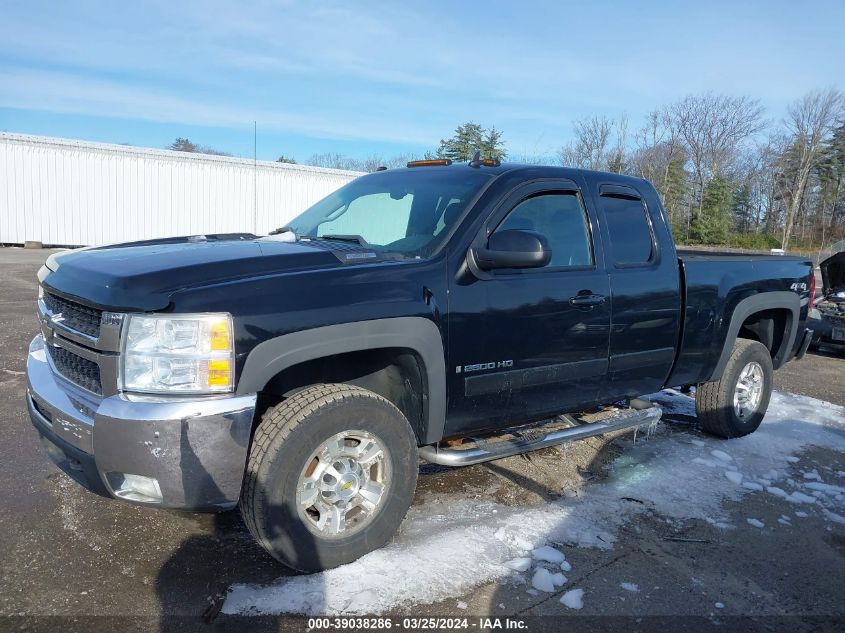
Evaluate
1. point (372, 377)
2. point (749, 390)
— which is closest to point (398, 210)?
point (372, 377)

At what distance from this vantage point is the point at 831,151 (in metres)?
50.8

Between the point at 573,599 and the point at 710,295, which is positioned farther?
the point at 710,295

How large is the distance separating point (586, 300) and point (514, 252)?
0.77 m

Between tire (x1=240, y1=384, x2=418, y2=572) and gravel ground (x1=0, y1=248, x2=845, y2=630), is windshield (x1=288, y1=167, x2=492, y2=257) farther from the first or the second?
gravel ground (x1=0, y1=248, x2=845, y2=630)

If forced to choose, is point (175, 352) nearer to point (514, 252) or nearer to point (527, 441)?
point (514, 252)

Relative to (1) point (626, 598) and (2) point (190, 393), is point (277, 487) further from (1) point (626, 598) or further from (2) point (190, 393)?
(1) point (626, 598)

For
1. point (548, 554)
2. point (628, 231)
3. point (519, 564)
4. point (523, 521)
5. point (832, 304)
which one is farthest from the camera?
point (832, 304)

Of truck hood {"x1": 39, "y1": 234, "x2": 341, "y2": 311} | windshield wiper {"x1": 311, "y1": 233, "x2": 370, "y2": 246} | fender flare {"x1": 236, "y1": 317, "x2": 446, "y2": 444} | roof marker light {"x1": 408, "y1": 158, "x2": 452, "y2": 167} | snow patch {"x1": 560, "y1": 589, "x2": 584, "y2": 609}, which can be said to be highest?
roof marker light {"x1": 408, "y1": 158, "x2": 452, "y2": 167}

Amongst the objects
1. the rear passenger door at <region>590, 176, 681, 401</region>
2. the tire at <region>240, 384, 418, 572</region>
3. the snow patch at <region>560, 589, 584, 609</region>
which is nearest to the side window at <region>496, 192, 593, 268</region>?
the rear passenger door at <region>590, 176, 681, 401</region>

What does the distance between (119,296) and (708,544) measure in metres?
3.20

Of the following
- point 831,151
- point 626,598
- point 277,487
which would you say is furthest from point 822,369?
point 831,151

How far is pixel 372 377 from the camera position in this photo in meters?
3.51

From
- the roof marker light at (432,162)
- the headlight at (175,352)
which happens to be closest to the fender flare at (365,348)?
the headlight at (175,352)

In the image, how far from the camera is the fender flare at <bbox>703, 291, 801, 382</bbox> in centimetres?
488
